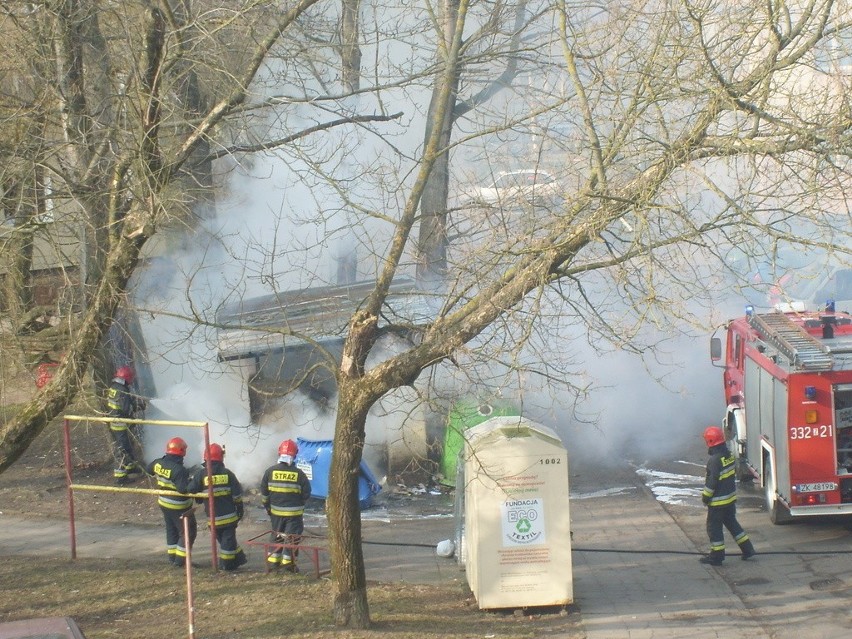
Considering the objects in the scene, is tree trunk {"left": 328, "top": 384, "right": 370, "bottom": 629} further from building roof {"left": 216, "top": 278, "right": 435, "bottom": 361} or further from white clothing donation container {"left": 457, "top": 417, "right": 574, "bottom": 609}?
white clothing donation container {"left": 457, "top": 417, "right": 574, "bottom": 609}

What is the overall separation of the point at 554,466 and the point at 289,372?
5489mm

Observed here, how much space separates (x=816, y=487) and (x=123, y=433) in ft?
27.8

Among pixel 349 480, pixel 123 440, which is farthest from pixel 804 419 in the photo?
pixel 123 440

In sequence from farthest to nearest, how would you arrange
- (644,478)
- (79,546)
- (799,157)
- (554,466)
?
(644,478) → (79,546) → (554,466) → (799,157)

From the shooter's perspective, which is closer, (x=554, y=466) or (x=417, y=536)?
(x=554, y=466)

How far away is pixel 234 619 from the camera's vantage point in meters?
8.43

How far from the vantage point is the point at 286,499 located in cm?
995

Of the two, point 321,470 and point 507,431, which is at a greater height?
point 507,431

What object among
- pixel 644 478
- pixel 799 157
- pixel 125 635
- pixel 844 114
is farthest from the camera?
pixel 644 478

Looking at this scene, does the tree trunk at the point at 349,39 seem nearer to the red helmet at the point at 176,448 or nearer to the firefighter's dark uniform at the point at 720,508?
the red helmet at the point at 176,448

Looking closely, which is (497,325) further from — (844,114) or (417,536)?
(417,536)

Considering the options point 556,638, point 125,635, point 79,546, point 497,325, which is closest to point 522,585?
point 556,638

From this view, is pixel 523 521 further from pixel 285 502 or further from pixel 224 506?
pixel 224 506

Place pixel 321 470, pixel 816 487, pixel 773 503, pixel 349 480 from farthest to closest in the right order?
pixel 321 470 < pixel 773 503 < pixel 816 487 < pixel 349 480
